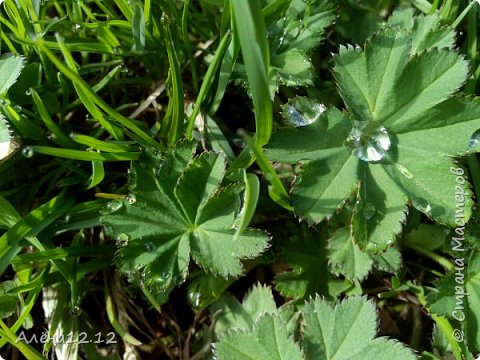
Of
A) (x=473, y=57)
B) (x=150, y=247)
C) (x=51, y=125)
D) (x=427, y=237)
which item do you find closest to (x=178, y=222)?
(x=150, y=247)

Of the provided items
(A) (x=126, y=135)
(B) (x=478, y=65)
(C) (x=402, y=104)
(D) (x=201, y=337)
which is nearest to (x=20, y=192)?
(A) (x=126, y=135)

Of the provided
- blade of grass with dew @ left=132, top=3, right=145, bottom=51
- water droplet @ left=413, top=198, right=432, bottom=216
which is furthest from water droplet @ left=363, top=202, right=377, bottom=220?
blade of grass with dew @ left=132, top=3, right=145, bottom=51

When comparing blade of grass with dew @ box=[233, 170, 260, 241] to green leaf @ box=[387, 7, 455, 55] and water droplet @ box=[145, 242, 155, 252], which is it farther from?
green leaf @ box=[387, 7, 455, 55]

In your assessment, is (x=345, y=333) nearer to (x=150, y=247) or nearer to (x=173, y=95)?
(x=150, y=247)

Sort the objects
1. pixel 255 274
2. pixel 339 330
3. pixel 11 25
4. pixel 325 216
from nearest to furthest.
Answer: pixel 325 216 → pixel 339 330 → pixel 11 25 → pixel 255 274

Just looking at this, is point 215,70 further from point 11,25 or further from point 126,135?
point 11,25

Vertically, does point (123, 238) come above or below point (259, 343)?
above
